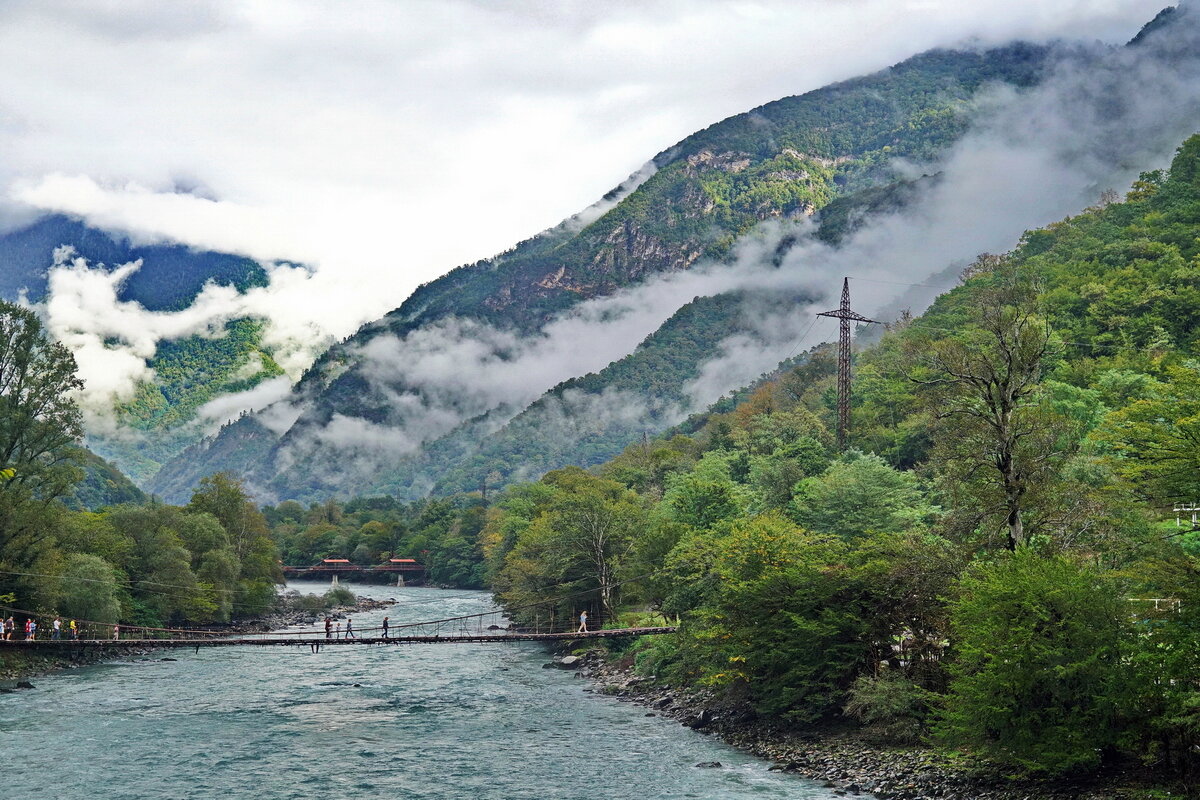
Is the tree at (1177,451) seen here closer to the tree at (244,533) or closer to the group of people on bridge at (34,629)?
the group of people on bridge at (34,629)

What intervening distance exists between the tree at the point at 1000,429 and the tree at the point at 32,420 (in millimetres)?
49124

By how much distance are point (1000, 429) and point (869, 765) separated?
37.6ft

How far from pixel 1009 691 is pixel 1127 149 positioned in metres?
192

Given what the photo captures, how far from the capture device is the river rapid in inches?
1212

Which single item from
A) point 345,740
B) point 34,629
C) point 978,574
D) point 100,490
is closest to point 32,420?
point 34,629

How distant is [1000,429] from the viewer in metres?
29.8

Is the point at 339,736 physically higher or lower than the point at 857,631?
lower

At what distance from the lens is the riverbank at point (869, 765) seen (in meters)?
25.4

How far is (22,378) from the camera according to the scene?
5756cm

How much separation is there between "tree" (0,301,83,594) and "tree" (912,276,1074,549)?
49.1 meters

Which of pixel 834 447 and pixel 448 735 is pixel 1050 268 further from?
pixel 448 735

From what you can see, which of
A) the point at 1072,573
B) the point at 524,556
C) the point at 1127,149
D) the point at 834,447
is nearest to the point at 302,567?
the point at 524,556

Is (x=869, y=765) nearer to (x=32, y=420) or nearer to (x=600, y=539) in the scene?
(x=600, y=539)

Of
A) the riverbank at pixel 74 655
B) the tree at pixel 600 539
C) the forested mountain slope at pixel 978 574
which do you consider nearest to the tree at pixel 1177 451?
the forested mountain slope at pixel 978 574
